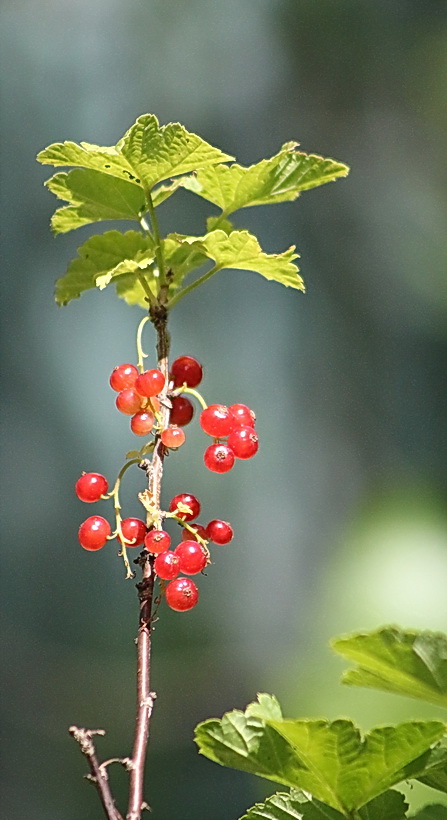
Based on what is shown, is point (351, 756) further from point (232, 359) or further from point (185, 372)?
point (232, 359)

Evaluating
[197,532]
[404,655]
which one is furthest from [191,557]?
[404,655]

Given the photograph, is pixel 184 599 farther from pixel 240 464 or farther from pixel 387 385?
pixel 387 385

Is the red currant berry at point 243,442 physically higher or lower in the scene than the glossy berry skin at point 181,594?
higher

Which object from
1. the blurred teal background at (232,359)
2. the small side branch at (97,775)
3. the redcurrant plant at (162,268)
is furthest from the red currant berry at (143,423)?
the blurred teal background at (232,359)

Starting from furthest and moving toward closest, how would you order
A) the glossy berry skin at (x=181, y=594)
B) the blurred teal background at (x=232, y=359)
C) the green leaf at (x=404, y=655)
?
1. the blurred teal background at (x=232, y=359)
2. the glossy berry skin at (x=181, y=594)
3. the green leaf at (x=404, y=655)

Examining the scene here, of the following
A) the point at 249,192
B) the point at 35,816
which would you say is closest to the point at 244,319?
the point at 35,816

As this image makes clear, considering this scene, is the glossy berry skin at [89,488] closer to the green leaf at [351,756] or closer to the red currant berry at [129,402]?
the red currant berry at [129,402]
